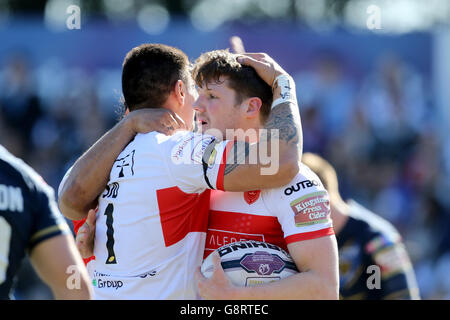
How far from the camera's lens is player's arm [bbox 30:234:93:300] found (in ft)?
12.6

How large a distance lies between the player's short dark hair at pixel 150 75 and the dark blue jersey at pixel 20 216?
2.51 ft

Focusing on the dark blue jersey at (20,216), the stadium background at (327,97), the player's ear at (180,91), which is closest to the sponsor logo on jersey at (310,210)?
the player's ear at (180,91)

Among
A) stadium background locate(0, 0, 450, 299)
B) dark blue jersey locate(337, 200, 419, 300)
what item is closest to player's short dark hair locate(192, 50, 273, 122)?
dark blue jersey locate(337, 200, 419, 300)

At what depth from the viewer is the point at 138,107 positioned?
384 centimetres

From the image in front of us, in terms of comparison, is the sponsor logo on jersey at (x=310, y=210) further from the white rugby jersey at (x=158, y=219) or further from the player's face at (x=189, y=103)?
the player's face at (x=189, y=103)

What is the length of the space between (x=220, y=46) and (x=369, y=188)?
11.8 feet

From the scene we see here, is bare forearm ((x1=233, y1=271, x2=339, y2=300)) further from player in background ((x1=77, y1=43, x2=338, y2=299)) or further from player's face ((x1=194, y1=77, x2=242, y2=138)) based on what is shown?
player's face ((x1=194, y1=77, x2=242, y2=138))

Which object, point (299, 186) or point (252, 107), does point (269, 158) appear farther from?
point (252, 107)

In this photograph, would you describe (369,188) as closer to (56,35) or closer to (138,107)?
(56,35)

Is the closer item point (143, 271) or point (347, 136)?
point (143, 271)

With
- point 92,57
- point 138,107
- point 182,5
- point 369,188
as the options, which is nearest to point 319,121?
point 369,188

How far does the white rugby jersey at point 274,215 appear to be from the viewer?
335 cm

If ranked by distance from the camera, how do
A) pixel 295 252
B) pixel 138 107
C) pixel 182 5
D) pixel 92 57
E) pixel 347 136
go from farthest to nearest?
pixel 182 5 < pixel 92 57 < pixel 347 136 < pixel 138 107 < pixel 295 252

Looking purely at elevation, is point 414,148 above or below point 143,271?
below
